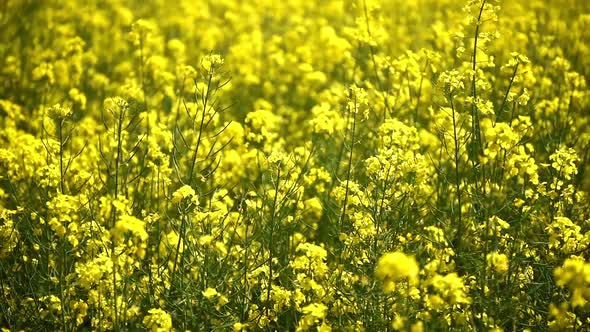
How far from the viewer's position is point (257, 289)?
4.00 metres

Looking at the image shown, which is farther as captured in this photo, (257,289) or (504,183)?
(504,183)

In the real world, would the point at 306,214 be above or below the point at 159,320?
above

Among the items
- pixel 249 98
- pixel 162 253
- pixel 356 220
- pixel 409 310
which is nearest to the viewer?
pixel 409 310

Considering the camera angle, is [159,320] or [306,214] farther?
[306,214]

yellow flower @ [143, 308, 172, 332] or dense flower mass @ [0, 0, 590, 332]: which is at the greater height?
dense flower mass @ [0, 0, 590, 332]

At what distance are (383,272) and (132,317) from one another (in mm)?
1506

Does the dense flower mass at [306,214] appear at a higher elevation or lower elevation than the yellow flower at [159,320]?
higher

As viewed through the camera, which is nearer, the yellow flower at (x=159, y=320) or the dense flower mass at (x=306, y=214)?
the yellow flower at (x=159, y=320)

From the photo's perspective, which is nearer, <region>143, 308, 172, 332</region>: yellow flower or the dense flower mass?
<region>143, 308, 172, 332</region>: yellow flower

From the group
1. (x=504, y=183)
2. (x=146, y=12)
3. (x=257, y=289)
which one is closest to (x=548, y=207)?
(x=504, y=183)

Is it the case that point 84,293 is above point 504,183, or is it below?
below

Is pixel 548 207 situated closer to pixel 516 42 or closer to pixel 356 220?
pixel 356 220

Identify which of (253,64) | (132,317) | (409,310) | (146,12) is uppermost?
(146,12)

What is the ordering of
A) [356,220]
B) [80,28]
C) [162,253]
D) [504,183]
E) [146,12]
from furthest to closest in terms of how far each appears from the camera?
[146,12] < [80,28] < [504,183] < [162,253] < [356,220]
